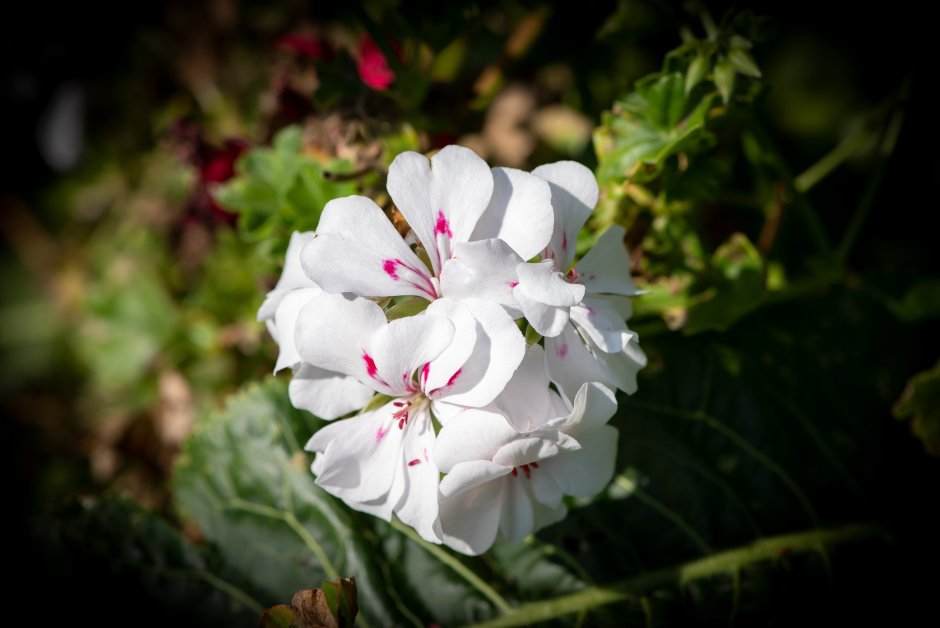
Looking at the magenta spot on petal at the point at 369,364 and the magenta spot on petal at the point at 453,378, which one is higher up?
the magenta spot on petal at the point at 369,364

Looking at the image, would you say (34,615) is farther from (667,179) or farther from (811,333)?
(811,333)

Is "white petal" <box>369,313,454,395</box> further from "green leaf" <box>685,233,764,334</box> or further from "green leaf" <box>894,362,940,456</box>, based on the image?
"green leaf" <box>894,362,940,456</box>

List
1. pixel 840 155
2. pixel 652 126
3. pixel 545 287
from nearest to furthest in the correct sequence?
pixel 545 287 < pixel 652 126 < pixel 840 155

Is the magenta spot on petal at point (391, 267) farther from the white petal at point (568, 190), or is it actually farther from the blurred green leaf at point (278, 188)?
the blurred green leaf at point (278, 188)

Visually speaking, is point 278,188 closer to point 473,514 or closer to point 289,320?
point 289,320

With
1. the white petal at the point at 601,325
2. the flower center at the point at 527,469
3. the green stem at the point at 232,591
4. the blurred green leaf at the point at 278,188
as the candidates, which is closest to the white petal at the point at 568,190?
the white petal at the point at 601,325

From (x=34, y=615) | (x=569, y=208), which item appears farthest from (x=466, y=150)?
(x=34, y=615)

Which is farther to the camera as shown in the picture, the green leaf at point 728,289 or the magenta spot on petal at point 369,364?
the green leaf at point 728,289

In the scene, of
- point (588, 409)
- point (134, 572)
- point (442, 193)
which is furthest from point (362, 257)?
point (134, 572)
